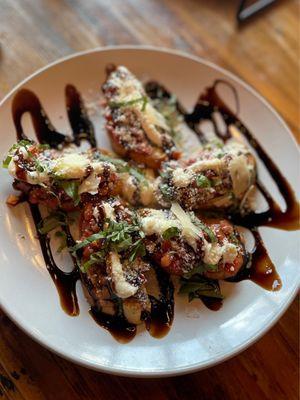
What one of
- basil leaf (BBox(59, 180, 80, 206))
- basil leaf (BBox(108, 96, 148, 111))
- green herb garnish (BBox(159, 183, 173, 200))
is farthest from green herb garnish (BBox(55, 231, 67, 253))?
basil leaf (BBox(108, 96, 148, 111))

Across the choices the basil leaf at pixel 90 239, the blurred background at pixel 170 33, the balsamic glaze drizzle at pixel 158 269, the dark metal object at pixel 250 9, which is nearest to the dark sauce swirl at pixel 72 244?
the balsamic glaze drizzle at pixel 158 269

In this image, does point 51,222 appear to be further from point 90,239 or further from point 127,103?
point 127,103

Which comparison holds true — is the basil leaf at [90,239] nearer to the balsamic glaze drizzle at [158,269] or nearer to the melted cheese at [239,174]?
the balsamic glaze drizzle at [158,269]

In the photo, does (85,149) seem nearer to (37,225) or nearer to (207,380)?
(37,225)

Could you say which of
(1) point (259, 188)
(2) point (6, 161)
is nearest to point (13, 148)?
(2) point (6, 161)

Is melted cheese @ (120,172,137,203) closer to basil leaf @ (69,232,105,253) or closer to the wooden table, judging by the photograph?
basil leaf @ (69,232,105,253)
